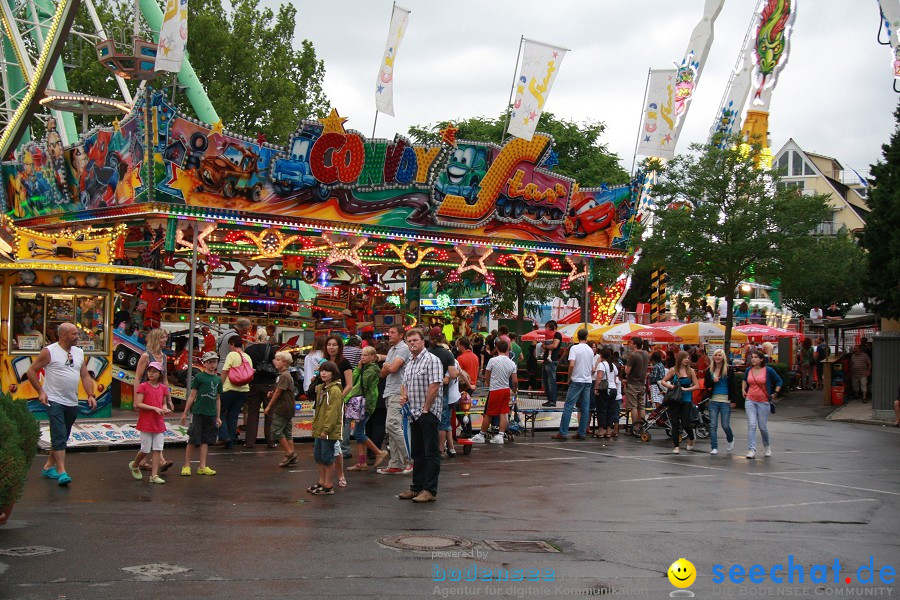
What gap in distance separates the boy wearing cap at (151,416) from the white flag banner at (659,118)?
15.1 metres

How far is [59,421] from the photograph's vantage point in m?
10.7

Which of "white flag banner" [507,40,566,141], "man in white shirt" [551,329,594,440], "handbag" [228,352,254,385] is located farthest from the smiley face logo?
"white flag banner" [507,40,566,141]

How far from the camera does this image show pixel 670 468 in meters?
13.9

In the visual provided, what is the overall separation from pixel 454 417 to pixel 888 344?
1297cm

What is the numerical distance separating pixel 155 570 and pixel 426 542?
218 cm

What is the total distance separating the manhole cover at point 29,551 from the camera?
7457 millimetres

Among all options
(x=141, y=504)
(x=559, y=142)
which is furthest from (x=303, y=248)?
(x=559, y=142)

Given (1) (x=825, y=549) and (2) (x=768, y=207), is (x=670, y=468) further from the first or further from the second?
(2) (x=768, y=207)

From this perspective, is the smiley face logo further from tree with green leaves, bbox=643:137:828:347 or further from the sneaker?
tree with green leaves, bbox=643:137:828:347

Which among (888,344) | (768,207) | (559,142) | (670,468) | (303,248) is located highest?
(559,142)

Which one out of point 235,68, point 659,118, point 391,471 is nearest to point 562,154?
point 235,68

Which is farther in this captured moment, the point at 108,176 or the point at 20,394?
the point at 108,176

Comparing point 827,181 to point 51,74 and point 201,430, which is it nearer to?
point 51,74

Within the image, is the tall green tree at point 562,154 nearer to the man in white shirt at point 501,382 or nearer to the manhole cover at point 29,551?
the man in white shirt at point 501,382
